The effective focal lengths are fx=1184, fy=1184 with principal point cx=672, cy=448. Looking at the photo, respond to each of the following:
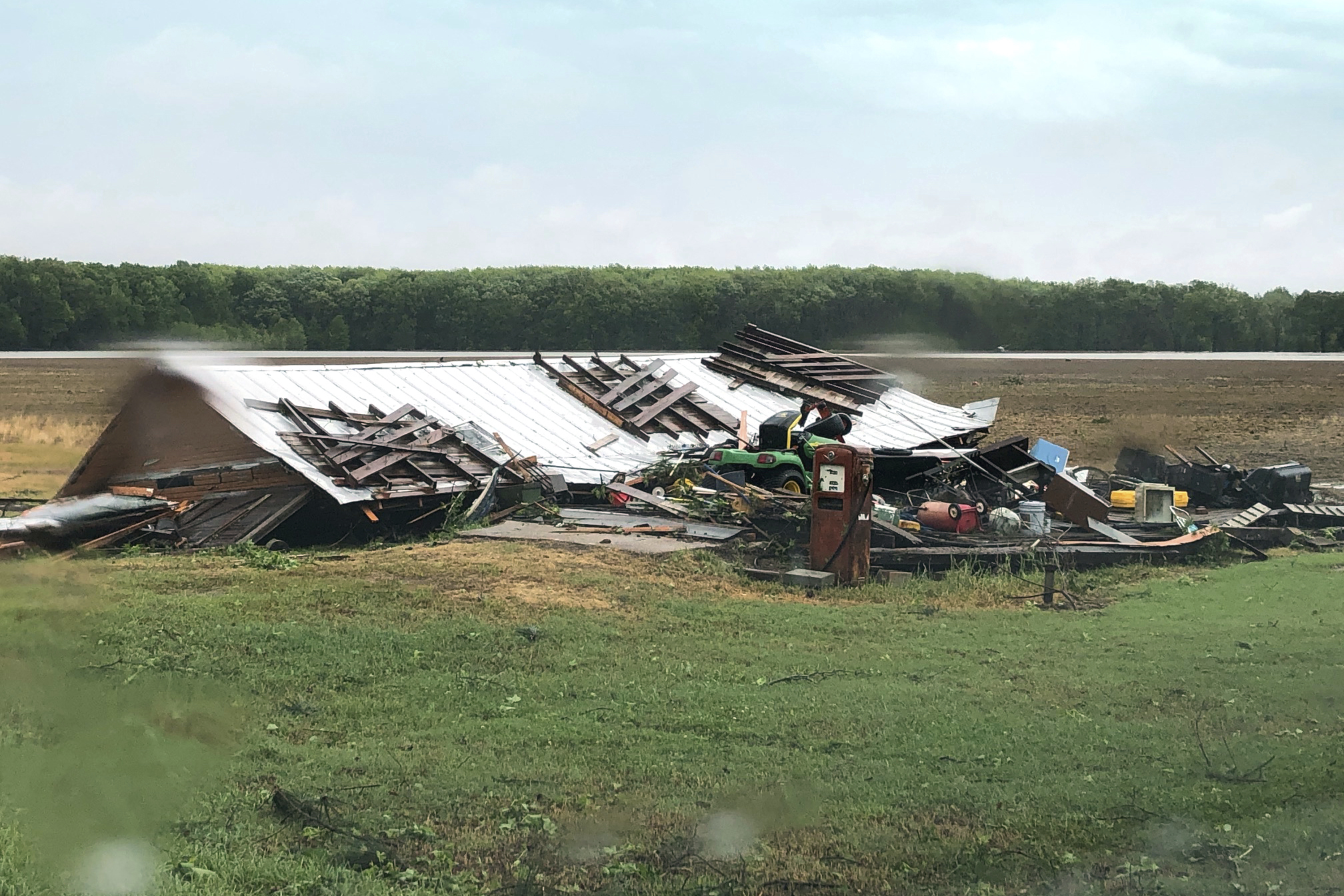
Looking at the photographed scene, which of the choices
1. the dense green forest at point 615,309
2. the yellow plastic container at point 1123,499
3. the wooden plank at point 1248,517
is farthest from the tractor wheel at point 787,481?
the wooden plank at point 1248,517

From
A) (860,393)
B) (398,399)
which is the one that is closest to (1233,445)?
(860,393)

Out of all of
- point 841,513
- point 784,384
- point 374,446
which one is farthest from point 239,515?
point 784,384

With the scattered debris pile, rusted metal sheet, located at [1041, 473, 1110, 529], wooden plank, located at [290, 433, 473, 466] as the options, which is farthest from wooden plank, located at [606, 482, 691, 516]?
rusted metal sheet, located at [1041, 473, 1110, 529]

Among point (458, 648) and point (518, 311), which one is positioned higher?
point (518, 311)

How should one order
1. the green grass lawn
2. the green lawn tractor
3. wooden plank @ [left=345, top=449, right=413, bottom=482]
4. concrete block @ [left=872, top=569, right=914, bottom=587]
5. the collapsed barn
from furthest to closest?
the green lawn tractor
wooden plank @ [left=345, top=449, right=413, bottom=482]
the collapsed barn
concrete block @ [left=872, top=569, right=914, bottom=587]
the green grass lawn

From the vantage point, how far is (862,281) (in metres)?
22.0

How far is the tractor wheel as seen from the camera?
22781mm

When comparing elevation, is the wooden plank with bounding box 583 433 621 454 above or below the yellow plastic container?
above

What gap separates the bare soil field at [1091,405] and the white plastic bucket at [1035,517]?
137 inches

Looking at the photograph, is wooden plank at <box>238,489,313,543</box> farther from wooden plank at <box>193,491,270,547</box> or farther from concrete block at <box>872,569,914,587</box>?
concrete block at <box>872,569,914,587</box>

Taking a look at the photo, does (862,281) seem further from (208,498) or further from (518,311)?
(518,311)

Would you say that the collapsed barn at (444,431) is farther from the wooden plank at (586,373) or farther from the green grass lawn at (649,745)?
the green grass lawn at (649,745)

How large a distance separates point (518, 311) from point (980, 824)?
1328 inches

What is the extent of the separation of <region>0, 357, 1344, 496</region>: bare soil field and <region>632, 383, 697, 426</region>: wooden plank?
592cm
